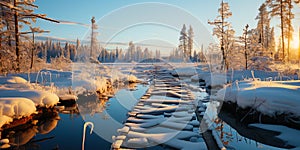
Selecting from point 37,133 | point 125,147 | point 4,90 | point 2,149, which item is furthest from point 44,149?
point 4,90

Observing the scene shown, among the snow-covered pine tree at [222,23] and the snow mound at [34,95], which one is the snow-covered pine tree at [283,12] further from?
the snow mound at [34,95]

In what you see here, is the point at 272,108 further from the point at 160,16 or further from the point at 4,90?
the point at 4,90

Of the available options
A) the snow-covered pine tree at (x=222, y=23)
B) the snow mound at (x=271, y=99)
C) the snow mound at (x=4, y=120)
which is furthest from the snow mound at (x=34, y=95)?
the snow-covered pine tree at (x=222, y=23)

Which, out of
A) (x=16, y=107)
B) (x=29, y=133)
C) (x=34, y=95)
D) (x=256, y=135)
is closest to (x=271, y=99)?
(x=256, y=135)

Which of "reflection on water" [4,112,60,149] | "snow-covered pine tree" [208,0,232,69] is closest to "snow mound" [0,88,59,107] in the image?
"reflection on water" [4,112,60,149]

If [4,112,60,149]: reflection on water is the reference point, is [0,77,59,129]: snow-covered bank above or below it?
above

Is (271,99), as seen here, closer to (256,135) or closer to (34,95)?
(256,135)

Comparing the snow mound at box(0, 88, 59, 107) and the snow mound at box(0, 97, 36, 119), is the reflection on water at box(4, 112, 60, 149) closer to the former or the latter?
the snow mound at box(0, 97, 36, 119)

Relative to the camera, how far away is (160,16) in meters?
8.90

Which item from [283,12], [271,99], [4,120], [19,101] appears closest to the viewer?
[4,120]

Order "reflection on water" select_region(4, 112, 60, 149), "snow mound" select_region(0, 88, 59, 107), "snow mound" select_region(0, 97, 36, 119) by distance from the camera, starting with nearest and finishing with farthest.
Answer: "reflection on water" select_region(4, 112, 60, 149)
"snow mound" select_region(0, 97, 36, 119)
"snow mound" select_region(0, 88, 59, 107)

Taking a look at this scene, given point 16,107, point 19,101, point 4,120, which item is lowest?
point 4,120

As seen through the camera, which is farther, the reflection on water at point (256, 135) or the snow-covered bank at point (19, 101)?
the snow-covered bank at point (19, 101)

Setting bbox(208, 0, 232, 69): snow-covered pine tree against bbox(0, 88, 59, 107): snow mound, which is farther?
bbox(208, 0, 232, 69): snow-covered pine tree
